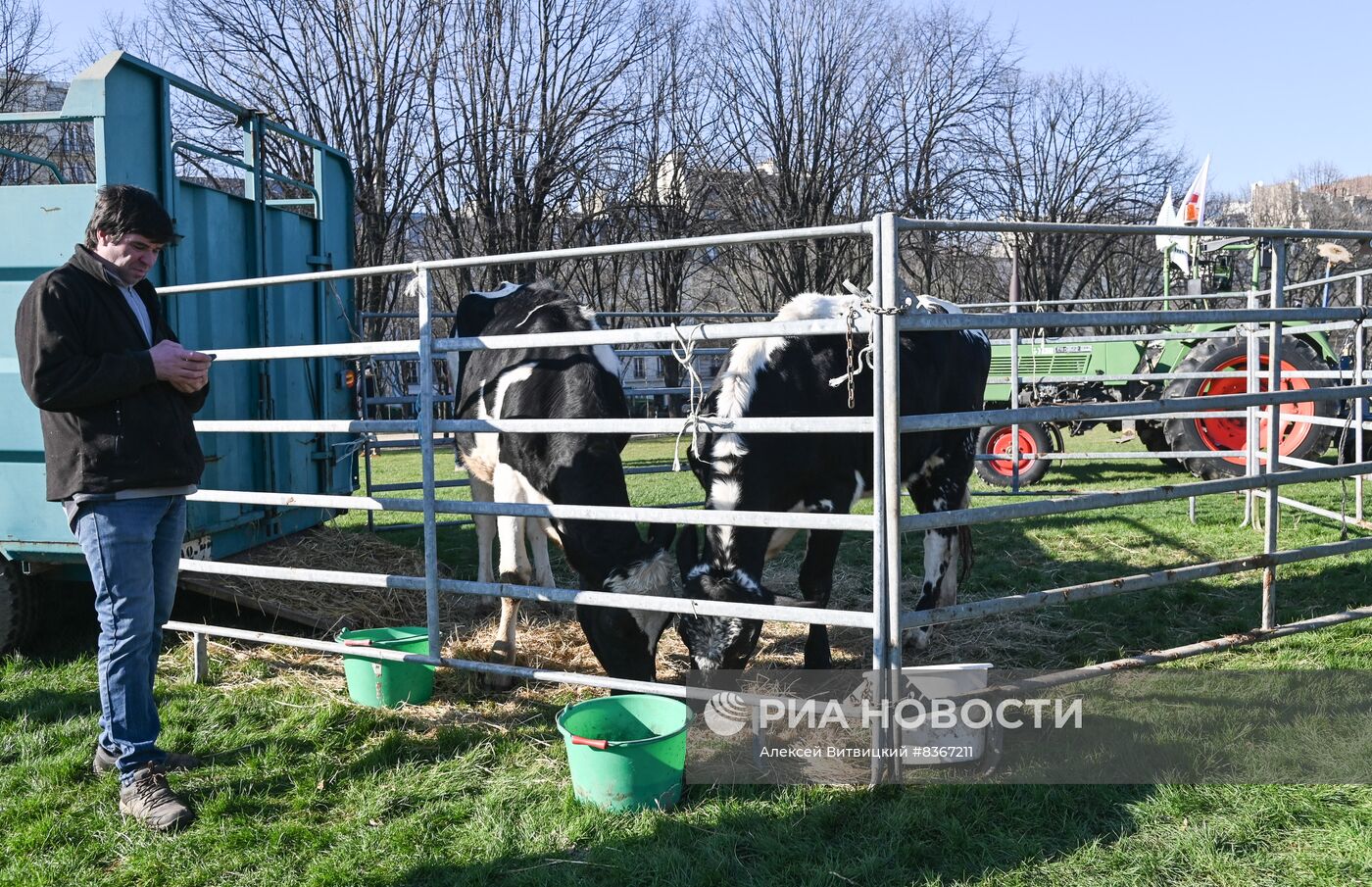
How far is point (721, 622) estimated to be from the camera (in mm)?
3426

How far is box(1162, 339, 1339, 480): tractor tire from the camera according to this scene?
8961 millimetres

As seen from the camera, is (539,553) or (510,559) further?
(539,553)

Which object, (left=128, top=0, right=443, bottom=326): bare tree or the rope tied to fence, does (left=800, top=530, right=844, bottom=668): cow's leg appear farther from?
(left=128, top=0, right=443, bottom=326): bare tree

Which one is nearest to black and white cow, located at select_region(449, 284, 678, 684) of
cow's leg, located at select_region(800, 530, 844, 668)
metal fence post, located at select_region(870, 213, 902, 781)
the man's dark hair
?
cow's leg, located at select_region(800, 530, 844, 668)

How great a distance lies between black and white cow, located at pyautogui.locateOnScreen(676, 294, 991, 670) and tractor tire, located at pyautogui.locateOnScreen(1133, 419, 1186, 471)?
695 cm

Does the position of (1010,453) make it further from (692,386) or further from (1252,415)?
(692,386)

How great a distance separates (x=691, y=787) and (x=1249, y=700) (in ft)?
7.63

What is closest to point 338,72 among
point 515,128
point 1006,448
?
point 515,128

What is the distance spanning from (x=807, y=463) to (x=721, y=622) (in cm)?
94

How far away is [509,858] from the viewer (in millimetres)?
2758

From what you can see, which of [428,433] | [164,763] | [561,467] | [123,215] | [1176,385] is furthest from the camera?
[1176,385]

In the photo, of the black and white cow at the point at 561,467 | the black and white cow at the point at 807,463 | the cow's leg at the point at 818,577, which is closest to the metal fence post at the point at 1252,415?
the black and white cow at the point at 807,463

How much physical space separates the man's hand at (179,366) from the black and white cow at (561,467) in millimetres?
1387

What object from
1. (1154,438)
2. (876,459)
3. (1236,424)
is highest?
(876,459)
